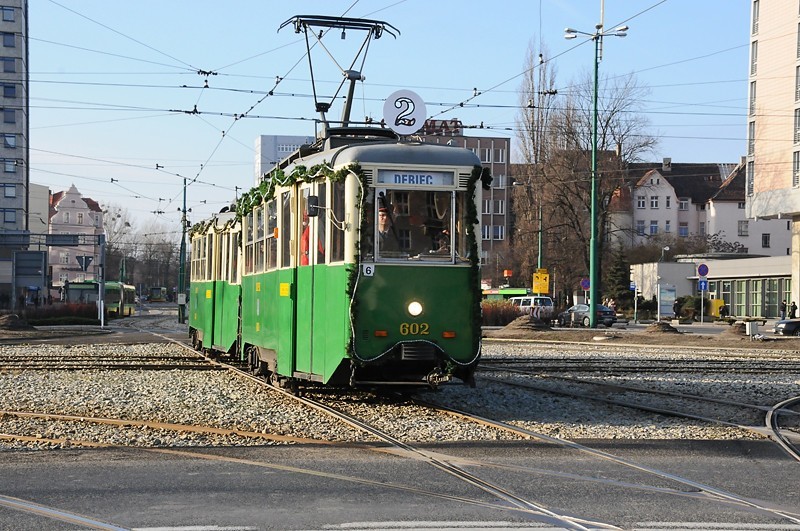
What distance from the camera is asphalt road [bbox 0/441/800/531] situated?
687 cm

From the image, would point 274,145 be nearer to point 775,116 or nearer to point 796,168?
point 775,116

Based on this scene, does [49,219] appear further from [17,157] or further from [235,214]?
[235,214]

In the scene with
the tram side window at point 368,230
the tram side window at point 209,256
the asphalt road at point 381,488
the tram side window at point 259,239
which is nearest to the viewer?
the asphalt road at point 381,488

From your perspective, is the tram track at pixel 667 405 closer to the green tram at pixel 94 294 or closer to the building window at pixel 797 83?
the building window at pixel 797 83

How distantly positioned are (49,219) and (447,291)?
122 m

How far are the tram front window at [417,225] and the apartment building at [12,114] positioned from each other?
80.7 metres

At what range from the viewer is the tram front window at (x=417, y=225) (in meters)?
12.4

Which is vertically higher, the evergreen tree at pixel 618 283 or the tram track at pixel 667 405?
the evergreen tree at pixel 618 283

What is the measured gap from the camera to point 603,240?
202ft

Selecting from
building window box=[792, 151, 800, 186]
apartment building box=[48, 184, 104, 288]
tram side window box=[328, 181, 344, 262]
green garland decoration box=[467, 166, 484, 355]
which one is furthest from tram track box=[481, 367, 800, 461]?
apartment building box=[48, 184, 104, 288]

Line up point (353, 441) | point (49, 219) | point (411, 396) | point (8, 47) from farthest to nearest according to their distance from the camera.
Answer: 1. point (49, 219)
2. point (8, 47)
3. point (411, 396)
4. point (353, 441)

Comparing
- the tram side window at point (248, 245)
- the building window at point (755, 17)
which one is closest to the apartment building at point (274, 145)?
the building window at point (755, 17)

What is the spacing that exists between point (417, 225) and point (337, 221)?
95 centimetres

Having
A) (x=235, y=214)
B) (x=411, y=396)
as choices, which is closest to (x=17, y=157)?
(x=235, y=214)
